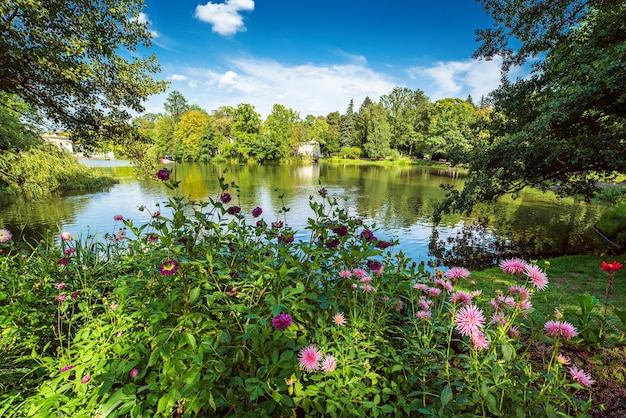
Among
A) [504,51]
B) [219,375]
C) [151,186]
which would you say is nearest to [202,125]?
[151,186]

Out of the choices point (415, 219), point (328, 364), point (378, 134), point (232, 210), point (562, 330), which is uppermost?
point (378, 134)

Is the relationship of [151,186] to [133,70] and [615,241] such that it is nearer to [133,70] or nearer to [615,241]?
[133,70]

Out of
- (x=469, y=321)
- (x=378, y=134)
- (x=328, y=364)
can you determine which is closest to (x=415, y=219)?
(x=469, y=321)

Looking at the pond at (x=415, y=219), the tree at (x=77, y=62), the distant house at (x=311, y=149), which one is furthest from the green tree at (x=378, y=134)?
the tree at (x=77, y=62)

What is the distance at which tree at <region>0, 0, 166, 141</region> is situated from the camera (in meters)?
3.69

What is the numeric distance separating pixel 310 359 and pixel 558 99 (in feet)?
21.1

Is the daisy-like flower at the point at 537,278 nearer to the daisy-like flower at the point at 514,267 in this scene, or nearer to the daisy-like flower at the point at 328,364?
the daisy-like flower at the point at 514,267

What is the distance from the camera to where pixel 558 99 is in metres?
5.04

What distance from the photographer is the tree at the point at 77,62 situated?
3.69 m

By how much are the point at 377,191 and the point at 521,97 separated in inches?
496

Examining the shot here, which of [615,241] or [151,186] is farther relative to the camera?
[151,186]

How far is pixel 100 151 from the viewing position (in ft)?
20.0

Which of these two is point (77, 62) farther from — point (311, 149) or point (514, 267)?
point (311, 149)

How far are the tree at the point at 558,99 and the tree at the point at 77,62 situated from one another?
7711 mm
